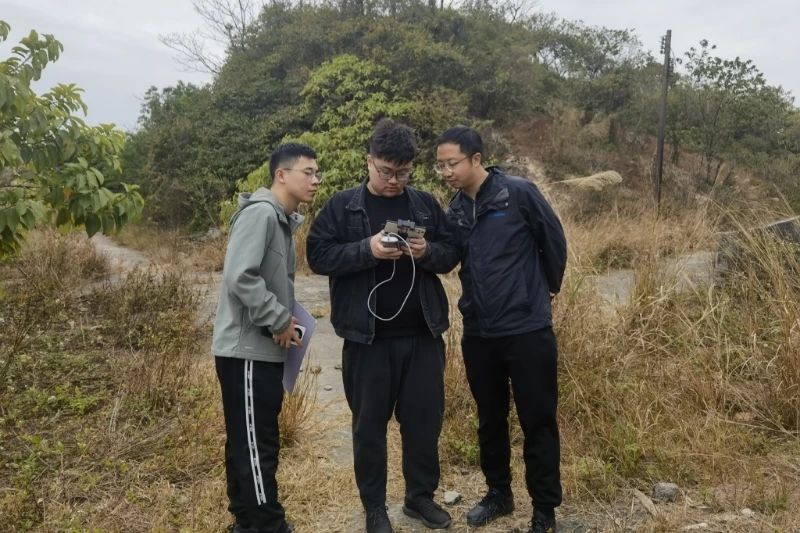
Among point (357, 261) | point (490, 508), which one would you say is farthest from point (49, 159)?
point (490, 508)

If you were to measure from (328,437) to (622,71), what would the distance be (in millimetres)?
16716

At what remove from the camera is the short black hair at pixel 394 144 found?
2652 mm

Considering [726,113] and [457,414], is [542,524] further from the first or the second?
[726,113]

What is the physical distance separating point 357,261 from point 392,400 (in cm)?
67

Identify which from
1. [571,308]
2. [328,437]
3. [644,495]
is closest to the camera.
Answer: [644,495]

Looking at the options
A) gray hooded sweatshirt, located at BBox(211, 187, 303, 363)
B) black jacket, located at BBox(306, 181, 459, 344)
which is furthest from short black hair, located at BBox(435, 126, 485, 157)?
gray hooded sweatshirt, located at BBox(211, 187, 303, 363)

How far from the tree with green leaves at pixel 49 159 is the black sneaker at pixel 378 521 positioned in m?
2.10

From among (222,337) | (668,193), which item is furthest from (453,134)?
(668,193)

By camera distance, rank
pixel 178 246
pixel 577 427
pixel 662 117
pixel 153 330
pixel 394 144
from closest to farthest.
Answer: pixel 394 144 → pixel 577 427 → pixel 153 330 → pixel 178 246 → pixel 662 117

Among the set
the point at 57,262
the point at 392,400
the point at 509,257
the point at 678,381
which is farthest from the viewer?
the point at 57,262

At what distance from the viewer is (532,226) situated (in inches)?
110

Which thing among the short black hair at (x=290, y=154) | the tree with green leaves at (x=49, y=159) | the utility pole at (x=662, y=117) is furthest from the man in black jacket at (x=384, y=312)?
the utility pole at (x=662, y=117)

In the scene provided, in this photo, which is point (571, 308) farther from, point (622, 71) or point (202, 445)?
point (622, 71)

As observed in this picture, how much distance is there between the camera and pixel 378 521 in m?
2.84
